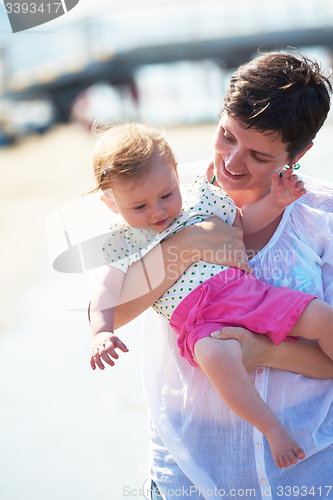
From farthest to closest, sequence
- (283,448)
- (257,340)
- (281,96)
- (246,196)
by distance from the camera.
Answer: (246,196) < (281,96) < (257,340) < (283,448)

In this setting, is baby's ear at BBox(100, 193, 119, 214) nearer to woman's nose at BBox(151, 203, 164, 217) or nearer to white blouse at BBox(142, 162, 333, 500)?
woman's nose at BBox(151, 203, 164, 217)

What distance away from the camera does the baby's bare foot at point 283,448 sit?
0.99 metres

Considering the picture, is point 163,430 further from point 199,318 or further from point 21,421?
point 21,421

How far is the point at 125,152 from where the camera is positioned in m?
1.22

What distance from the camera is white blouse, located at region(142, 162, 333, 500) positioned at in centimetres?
112

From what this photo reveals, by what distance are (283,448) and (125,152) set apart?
2.70 feet

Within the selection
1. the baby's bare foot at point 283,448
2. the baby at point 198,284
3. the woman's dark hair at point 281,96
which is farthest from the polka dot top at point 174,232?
the baby's bare foot at point 283,448

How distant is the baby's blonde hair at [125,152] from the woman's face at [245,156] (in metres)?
0.15

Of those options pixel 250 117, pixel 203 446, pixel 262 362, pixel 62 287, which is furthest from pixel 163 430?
pixel 62 287

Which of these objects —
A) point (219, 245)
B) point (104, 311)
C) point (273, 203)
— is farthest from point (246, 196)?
point (104, 311)

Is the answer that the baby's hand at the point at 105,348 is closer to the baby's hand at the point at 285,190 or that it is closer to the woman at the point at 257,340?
the woman at the point at 257,340

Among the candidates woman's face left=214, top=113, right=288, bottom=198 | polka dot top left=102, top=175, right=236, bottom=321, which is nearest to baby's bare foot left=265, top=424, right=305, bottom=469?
polka dot top left=102, top=175, right=236, bottom=321

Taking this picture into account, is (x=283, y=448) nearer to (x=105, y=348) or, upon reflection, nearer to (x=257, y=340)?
(x=257, y=340)

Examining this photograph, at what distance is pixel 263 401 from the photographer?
3.43ft
